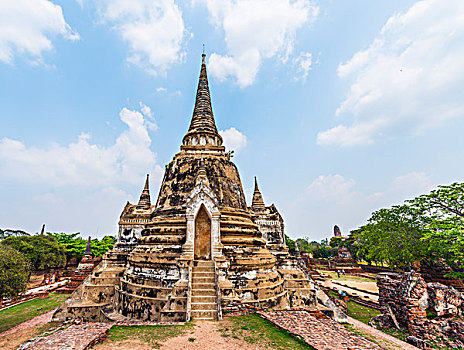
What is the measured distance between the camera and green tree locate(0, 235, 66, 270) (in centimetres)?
3216

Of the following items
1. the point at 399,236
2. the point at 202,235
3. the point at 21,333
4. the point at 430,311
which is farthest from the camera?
the point at 399,236

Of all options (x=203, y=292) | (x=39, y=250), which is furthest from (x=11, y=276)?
(x=39, y=250)

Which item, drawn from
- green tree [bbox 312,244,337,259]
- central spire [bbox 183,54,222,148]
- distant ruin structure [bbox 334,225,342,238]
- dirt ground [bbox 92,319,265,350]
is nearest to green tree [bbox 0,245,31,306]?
dirt ground [bbox 92,319,265,350]

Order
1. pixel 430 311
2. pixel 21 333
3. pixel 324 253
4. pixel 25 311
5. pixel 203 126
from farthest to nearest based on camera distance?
pixel 324 253 < pixel 203 126 < pixel 25 311 < pixel 21 333 < pixel 430 311

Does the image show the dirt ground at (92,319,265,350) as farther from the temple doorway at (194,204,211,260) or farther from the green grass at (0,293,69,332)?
the green grass at (0,293,69,332)

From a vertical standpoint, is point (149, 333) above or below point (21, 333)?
above

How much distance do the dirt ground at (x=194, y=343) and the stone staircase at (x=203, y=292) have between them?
1235 mm

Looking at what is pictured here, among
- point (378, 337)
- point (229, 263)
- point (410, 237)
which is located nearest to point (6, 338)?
point (229, 263)

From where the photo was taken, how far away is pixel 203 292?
380 inches

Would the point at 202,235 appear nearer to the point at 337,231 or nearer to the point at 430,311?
the point at 430,311

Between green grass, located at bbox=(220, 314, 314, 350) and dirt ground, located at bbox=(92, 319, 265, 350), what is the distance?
0.24 meters

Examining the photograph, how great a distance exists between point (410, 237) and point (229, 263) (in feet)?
61.7

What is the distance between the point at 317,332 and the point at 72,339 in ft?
A: 23.2

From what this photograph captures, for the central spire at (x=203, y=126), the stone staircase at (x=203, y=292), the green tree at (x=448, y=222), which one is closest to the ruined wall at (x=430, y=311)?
the green tree at (x=448, y=222)
